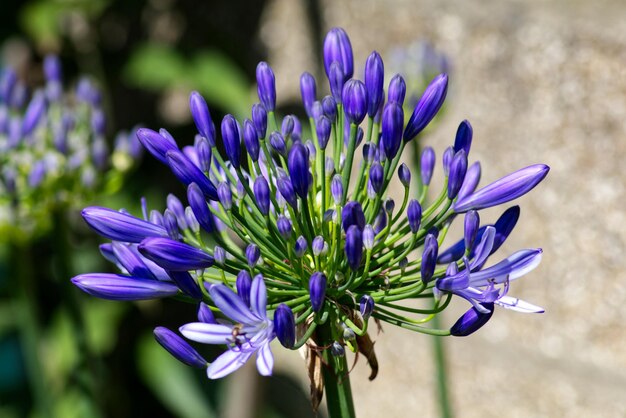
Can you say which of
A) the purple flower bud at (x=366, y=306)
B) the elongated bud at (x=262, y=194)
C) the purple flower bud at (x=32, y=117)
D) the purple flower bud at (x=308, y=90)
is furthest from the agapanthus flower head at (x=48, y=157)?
the purple flower bud at (x=366, y=306)

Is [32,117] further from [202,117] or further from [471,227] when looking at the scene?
[471,227]

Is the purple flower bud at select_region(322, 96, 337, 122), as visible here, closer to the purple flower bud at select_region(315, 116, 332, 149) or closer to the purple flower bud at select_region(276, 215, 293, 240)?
the purple flower bud at select_region(315, 116, 332, 149)

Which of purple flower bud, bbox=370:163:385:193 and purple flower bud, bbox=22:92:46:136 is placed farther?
purple flower bud, bbox=22:92:46:136

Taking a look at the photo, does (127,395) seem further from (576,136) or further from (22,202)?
(576,136)

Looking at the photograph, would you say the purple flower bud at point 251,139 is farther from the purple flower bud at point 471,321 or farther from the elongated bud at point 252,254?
the purple flower bud at point 471,321

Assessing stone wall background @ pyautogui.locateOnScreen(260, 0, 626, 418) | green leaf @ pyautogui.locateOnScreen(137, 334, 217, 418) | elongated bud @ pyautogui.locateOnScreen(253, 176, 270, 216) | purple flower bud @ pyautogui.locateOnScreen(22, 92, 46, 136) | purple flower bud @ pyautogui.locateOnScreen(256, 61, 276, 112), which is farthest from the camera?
green leaf @ pyautogui.locateOnScreen(137, 334, 217, 418)

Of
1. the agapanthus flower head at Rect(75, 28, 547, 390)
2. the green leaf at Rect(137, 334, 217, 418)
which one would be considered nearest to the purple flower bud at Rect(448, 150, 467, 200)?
the agapanthus flower head at Rect(75, 28, 547, 390)
